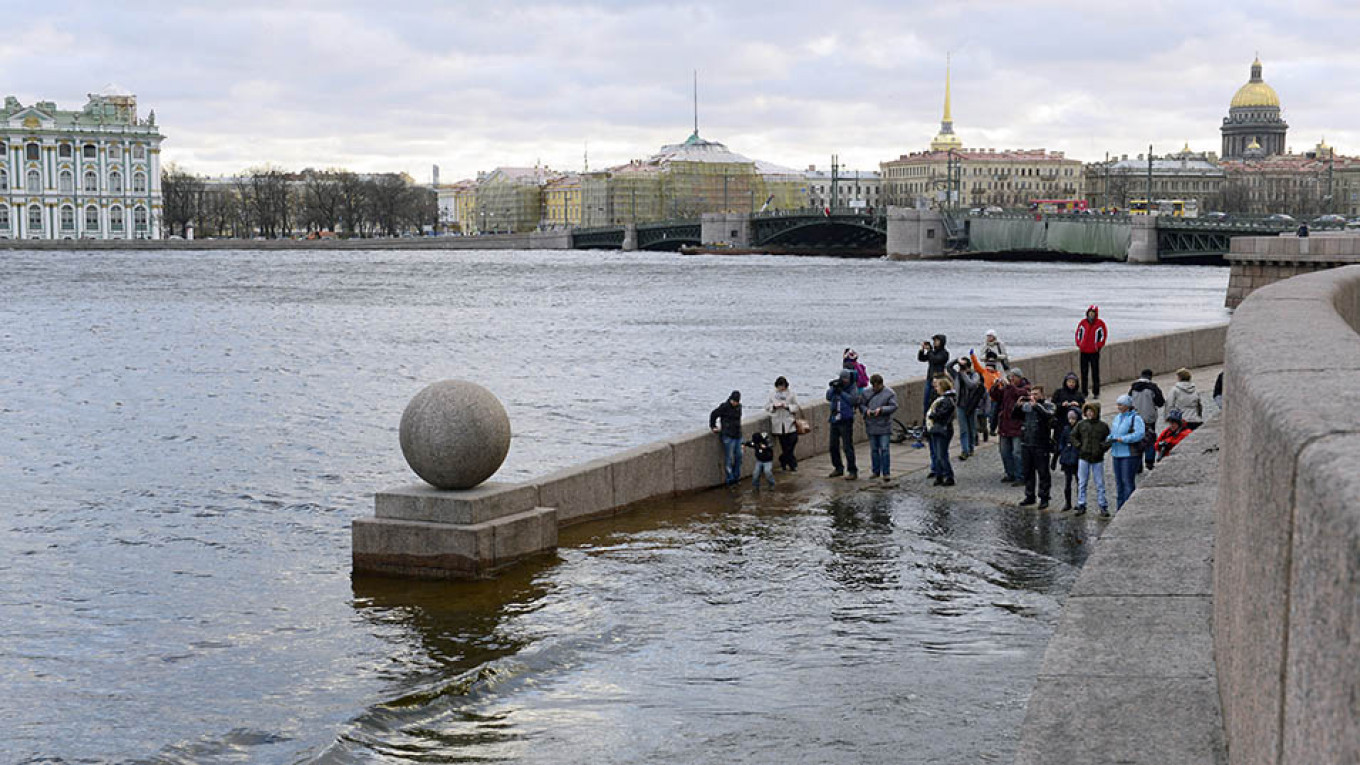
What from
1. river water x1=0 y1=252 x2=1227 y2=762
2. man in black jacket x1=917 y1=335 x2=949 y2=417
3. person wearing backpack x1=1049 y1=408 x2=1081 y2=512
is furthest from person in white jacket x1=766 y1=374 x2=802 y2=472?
person wearing backpack x1=1049 y1=408 x2=1081 y2=512

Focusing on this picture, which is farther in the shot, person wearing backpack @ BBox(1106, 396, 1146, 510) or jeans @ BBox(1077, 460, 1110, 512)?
jeans @ BBox(1077, 460, 1110, 512)

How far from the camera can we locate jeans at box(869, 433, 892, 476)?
1374cm

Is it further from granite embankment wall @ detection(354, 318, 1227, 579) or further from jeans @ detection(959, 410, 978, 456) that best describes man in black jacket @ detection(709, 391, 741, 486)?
jeans @ detection(959, 410, 978, 456)

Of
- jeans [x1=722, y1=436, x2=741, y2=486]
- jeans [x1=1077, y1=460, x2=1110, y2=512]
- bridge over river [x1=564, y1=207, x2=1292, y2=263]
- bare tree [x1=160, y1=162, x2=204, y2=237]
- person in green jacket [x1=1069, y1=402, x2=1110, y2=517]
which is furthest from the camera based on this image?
bare tree [x1=160, y1=162, x2=204, y2=237]

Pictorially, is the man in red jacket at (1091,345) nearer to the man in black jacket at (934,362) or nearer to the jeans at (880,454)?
the man in black jacket at (934,362)

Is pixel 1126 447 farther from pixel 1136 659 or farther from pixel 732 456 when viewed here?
pixel 1136 659

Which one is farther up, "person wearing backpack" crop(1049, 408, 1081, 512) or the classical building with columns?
the classical building with columns

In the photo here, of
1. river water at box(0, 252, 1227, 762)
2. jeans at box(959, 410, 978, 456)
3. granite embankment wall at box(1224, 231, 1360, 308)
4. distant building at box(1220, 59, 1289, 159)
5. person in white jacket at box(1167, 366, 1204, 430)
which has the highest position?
distant building at box(1220, 59, 1289, 159)

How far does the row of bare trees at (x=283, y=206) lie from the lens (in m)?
141

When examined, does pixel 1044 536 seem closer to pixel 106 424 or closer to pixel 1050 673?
pixel 1050 673

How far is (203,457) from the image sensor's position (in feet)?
64.6

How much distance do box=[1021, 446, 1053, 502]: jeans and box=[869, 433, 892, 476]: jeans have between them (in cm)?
142

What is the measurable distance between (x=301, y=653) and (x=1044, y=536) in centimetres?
533

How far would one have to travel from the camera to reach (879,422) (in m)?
13.5
